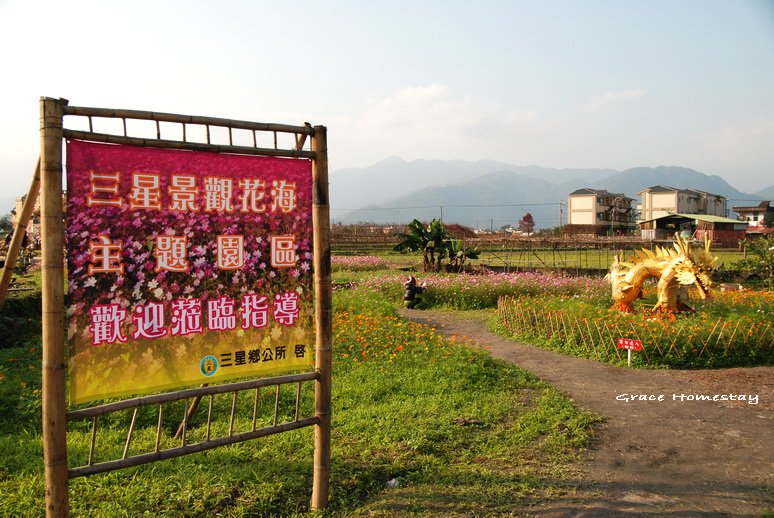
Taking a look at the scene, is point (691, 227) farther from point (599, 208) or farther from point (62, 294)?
point (62, 294)

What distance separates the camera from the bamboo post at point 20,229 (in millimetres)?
3196

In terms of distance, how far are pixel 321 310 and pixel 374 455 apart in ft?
5.61

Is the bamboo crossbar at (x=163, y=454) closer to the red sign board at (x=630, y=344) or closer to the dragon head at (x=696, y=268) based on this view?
the red sign board at (x=630, y=344)

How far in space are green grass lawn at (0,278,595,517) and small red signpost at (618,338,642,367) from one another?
69.4 inches

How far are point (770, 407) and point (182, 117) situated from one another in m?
7.14

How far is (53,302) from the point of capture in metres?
3.03

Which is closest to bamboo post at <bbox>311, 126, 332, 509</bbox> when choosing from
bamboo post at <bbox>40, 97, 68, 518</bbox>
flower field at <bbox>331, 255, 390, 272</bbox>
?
bamboo post at <bbox>40, 97, 68, 518</bbox>

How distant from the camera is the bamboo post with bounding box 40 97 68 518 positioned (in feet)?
9.82

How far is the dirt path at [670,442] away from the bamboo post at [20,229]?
3977 mm

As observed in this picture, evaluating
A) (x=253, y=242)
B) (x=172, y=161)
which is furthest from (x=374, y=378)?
(x=172, y=161)

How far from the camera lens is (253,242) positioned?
3736mm

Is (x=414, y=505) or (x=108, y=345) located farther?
(x=414, y=505)

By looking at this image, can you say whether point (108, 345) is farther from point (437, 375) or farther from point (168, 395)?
point (437, 375)

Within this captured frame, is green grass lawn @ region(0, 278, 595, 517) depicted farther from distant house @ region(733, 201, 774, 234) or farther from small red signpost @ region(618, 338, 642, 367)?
distant house @ region(733, 201, 774, 234)
